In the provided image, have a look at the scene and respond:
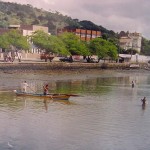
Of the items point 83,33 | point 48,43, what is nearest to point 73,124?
point 48,43

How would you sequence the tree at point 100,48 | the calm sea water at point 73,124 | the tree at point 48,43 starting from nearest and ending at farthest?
the calm sea water at point 73,124, the tree at point 48,43, the tree at point 100,48

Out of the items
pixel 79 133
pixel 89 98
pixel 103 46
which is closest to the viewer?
pixel 79 133

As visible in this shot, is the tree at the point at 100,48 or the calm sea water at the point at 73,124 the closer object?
the calm sea water at the point at 73,124

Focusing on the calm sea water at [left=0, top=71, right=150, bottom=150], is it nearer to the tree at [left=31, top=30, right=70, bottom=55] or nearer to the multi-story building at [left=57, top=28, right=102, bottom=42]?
the tree at [left=31, top=30, right=70, bottom=55]

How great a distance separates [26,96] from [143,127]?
17.3 m

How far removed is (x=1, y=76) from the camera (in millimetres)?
67812

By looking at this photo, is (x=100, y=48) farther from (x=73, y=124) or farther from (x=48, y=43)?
(x=73, y=124)

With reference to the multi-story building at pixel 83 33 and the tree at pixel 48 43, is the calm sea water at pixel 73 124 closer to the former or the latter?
the tree at pixel 48 43

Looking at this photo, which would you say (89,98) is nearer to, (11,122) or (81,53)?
(11,122)

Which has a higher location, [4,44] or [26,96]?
[4,44]

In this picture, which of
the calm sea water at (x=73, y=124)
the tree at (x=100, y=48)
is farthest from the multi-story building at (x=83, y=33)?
the calm sea water at (x=73, y=124)

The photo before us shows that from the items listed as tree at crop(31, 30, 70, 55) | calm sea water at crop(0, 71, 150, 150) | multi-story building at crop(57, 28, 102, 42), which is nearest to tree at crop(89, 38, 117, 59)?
tree at crop(31, 30, 70, 55)

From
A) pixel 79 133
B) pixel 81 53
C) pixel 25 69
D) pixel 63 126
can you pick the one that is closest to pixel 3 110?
pixel 63 126

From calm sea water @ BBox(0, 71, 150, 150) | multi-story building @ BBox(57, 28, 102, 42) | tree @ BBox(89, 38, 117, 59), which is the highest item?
multi-story building @ BBox(57, 28, 102, 42)
